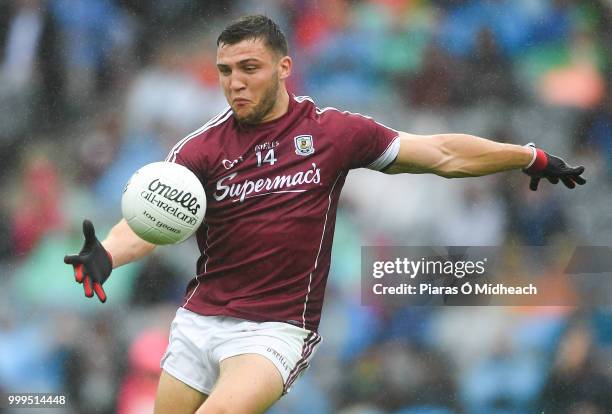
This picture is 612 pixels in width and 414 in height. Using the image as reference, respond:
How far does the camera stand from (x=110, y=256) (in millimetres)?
4305

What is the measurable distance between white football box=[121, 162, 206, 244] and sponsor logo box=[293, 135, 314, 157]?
53 centimetres

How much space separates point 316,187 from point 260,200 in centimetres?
25

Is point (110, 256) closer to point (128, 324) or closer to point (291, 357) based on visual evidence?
point (291, 357)

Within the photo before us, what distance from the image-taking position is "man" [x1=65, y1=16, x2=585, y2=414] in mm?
4328

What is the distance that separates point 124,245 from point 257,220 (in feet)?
1.94

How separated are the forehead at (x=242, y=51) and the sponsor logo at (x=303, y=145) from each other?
0.38m

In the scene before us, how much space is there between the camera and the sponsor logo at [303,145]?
4461 millimetres

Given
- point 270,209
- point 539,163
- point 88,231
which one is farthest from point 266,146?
point 539,163

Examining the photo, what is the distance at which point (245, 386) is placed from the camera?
3969 millimetres

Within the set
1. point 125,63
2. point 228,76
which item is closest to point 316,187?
point 228,76

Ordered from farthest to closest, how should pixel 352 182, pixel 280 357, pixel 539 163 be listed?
pixel 352 182, pixel 539 163, pixel 280 357

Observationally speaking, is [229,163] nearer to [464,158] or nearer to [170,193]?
[170,193]

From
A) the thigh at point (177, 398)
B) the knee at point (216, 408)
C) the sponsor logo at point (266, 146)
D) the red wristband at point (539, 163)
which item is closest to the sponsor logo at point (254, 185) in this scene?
the sponsor logo at point (266, 146)

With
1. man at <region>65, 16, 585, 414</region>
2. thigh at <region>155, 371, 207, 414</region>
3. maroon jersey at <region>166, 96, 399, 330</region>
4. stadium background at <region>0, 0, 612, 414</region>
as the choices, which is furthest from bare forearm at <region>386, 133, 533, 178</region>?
stadium background at <region>0, 0, 612, 414</region>
